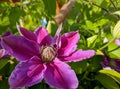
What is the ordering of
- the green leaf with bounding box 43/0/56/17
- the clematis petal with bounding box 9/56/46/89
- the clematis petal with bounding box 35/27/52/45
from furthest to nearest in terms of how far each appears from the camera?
the green leaf with bounding box 43/0/56/17, the clematis petal with bounding box 35/27/52/45, the clematis petal with bounding box 9/56/46/89

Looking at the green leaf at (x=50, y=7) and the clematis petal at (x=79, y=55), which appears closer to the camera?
the clematis petal at (x=79, y=55)

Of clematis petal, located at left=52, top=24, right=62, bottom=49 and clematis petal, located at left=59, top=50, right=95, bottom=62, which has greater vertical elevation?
clematis petal, located at left=52, top=24, right=62, bottom=49

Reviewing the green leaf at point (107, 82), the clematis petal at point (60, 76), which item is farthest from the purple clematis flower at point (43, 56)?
the green leaf at point (107, 82)

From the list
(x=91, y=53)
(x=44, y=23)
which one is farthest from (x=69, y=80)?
(x=44, y=23)

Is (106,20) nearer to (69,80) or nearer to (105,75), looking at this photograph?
(105,75)

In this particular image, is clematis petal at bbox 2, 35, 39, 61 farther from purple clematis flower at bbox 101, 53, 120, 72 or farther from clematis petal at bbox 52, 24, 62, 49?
purple clematis flower at bbox 101, 53, 120, 72

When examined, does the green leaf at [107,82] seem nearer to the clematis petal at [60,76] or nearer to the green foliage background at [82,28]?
the green foliage background at [82,28]

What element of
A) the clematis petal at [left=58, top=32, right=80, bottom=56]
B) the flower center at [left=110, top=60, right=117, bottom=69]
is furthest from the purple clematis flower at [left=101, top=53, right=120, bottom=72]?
the clematis petal at [left=58, top=32, right=80, bottom=56]

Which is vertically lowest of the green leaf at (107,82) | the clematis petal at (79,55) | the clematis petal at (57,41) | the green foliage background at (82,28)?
the green leaf at (107,82)

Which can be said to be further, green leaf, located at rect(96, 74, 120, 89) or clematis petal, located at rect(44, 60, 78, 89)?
green leaf, located at rect(96, 74, 120, 89)
